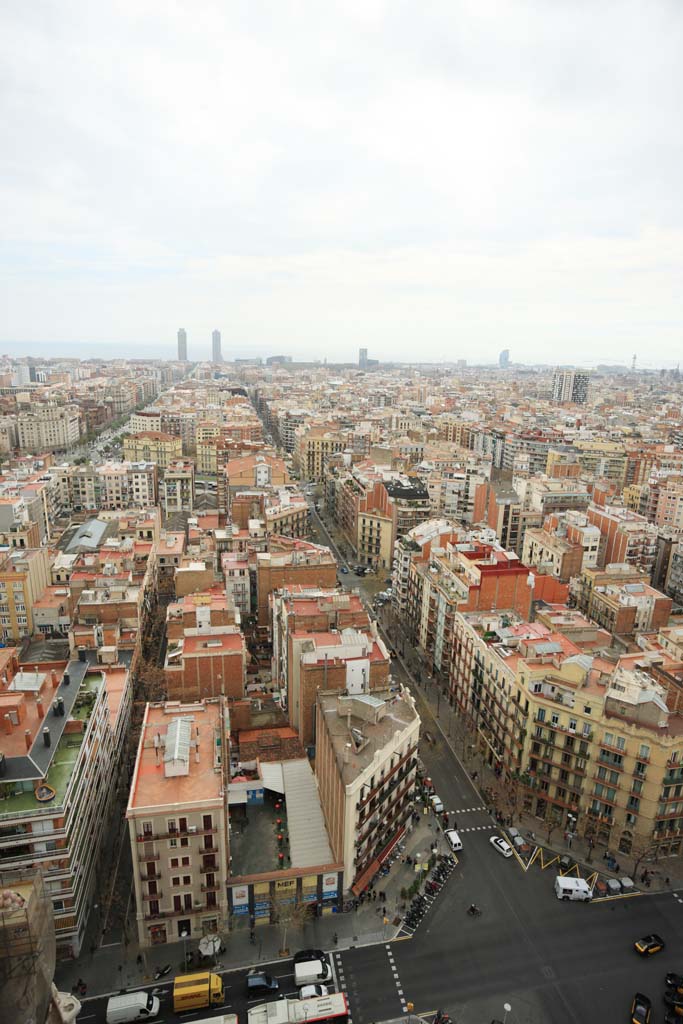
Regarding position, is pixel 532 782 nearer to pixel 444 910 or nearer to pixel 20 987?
pixel 444 910

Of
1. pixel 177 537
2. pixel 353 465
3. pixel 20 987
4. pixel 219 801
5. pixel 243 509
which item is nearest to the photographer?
pixel 20 987

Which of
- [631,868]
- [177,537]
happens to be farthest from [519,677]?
[177,537]

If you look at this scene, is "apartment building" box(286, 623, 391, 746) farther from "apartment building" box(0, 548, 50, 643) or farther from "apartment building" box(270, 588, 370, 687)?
"apartment building" box(0, 548, 50, 643)

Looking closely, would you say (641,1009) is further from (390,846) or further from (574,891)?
(390,846)

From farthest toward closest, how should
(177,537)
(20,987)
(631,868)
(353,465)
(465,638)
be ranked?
(353,465) → (177,537) → (465,638) → (631,868) → (20,987)

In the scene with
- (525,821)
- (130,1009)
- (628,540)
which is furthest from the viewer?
(628,540)

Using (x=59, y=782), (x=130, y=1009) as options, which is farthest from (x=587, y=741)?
(x=59, y=782)

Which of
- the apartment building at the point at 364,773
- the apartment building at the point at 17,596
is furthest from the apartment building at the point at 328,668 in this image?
the apartment building at the point at 17,596
